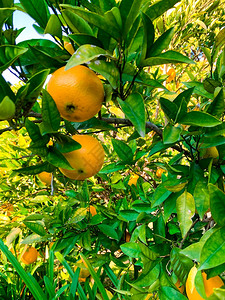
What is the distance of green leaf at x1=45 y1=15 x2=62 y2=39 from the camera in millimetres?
542

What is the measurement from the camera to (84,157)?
0.71 m

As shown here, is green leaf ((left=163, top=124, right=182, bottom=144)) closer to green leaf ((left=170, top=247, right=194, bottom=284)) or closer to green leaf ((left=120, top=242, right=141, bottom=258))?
green leaf ((left=170, top=247, right=194, bottom=284))

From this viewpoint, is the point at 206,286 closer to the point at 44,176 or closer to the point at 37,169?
the point at 37,169

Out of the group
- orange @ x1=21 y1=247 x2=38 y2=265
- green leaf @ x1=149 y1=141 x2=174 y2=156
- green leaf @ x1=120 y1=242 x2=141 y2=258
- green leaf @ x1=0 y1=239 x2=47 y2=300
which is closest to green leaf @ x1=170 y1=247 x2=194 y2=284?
green leaf @ x1=120 y1=242 x2=141 y2=258

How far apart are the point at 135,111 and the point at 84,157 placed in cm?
25

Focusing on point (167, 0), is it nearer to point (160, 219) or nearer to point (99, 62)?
point (99, 62)

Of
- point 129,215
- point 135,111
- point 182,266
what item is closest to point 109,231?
point 129,215

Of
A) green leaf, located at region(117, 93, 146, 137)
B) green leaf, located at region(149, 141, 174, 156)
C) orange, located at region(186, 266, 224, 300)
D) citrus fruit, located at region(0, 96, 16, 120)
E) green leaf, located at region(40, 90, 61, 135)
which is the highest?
citrus fruit, located at region(0, 96, 16, 120)

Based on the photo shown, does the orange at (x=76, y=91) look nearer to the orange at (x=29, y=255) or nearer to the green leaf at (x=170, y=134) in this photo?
the green leaf at (x=170, y=134)

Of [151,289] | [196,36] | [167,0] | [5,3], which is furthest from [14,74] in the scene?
[196,36]

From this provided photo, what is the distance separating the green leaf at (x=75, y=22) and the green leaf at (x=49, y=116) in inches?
6.8

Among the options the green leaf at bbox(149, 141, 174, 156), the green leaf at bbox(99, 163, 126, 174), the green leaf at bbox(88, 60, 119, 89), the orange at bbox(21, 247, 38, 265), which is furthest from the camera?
the orange at bbox(21, 247, 38, 265)

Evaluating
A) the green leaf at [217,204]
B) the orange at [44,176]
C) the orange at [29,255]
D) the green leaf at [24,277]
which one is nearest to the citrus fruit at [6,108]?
the green leaf at [217,204]

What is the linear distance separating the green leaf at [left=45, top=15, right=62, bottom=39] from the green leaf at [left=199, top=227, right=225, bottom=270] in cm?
59
